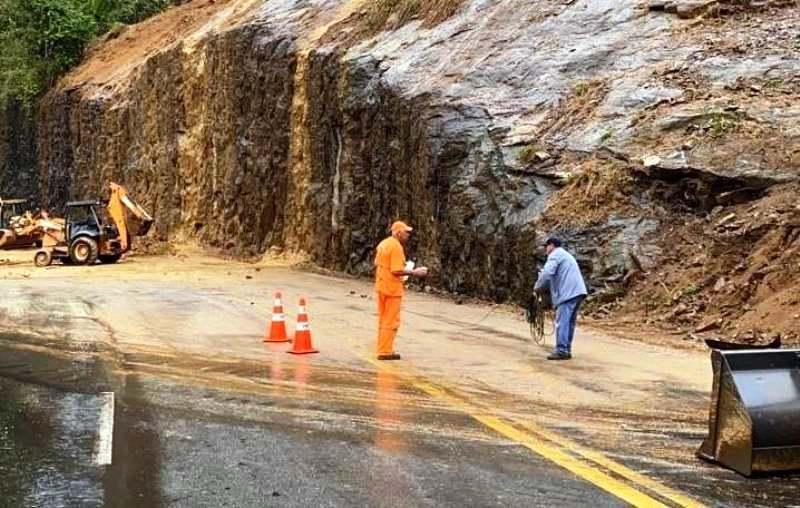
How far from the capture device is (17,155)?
52.3 metres

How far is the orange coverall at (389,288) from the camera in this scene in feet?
37.5

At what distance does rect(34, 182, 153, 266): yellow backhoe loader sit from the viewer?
31.1 metres

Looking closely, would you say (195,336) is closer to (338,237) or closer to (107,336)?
(107,336)

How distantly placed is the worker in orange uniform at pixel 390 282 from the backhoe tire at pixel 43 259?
23.0 meters

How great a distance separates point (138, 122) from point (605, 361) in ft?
112

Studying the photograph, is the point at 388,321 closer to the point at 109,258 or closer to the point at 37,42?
the point at 109,258

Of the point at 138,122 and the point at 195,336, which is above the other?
the point at 138,122

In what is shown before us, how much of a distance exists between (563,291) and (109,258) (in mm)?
23022

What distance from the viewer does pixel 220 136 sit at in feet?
116

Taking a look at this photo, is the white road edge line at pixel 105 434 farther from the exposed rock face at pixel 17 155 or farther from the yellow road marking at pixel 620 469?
the exposed rock face at pixel 17 155

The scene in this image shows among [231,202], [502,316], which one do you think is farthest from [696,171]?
[231,202]

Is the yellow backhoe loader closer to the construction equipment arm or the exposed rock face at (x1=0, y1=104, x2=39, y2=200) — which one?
the construction equipment arm

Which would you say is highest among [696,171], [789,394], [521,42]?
[521,42]

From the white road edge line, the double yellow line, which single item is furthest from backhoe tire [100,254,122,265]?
the double yellow line
